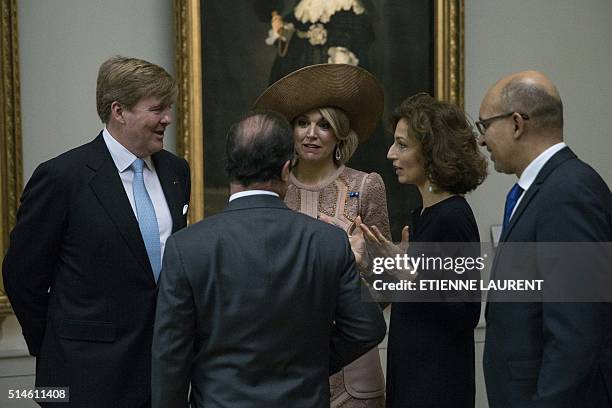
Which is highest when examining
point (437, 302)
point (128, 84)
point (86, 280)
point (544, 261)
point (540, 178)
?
point (128, 84)

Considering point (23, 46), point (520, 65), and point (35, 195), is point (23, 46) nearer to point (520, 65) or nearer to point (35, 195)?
point (35, 195)

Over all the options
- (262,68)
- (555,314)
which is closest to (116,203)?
(555,314)

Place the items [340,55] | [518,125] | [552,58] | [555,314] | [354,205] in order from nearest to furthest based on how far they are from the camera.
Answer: [555,314] → [518,125] → [354,205] → [340,55] → [552,58]

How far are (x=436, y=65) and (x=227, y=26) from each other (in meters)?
1.42

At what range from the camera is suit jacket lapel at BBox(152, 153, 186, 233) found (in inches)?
132

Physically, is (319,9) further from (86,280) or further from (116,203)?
(86,280)

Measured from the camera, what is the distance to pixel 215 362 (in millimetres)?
2498

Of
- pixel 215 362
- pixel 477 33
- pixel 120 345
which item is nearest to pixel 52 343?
pixel 120 345

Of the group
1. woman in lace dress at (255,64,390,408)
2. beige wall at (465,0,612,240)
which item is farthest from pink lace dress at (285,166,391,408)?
beige wall at (465,0,612,240)

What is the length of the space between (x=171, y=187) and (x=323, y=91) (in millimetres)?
879

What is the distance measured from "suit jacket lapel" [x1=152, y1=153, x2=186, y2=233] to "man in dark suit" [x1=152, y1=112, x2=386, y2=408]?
2.70 feet

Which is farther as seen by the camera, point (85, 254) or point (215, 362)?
point (85, 254)

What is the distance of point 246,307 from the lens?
2455 mm

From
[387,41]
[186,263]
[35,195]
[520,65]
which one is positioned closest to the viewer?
[186,263]
